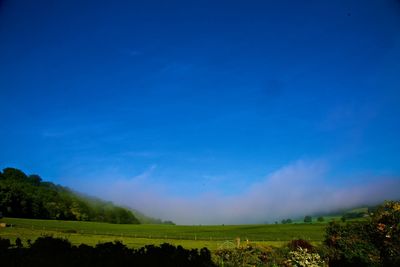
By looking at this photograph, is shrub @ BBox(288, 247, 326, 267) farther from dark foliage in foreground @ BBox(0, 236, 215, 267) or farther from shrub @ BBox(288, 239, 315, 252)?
dark foliage in foreground @ BBox(0, 236, 215, 267)

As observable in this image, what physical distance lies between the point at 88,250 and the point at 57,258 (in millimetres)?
1247

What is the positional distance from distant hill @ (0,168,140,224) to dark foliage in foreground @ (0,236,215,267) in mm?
97184

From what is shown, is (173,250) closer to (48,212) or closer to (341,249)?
(341,249)

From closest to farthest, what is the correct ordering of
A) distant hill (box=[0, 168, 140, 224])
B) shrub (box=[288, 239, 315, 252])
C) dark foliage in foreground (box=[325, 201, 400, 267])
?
dark foliage in foreground (box=[325, 201, 400, 267]), shrub (box=[288, 239, 315, 252]), distant hill (box=[0, 168, 140, 224])

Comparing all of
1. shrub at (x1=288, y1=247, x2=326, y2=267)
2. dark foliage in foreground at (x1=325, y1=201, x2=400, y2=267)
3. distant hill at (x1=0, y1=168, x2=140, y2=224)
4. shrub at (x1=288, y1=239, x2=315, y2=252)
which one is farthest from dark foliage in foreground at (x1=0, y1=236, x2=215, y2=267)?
distant hill at (x1=0, y1=168, x2=140, y2=224)

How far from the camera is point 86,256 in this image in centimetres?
1009

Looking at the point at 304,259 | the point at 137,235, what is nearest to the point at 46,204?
the point at 137,235

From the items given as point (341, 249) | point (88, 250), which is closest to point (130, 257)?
point (88, 250)

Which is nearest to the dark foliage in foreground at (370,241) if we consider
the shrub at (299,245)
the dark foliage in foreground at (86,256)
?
the shrub at (299,245)

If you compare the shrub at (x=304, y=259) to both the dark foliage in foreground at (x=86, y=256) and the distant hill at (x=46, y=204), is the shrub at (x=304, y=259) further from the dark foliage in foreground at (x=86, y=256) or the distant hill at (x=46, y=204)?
the distant hill at (x=46, y=204)

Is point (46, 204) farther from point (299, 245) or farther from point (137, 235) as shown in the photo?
point (299, 245)

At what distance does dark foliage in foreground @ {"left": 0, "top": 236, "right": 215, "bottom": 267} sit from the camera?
8875 millimetres

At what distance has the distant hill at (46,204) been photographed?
10100 centimetres

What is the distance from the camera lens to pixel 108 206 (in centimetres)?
14825
